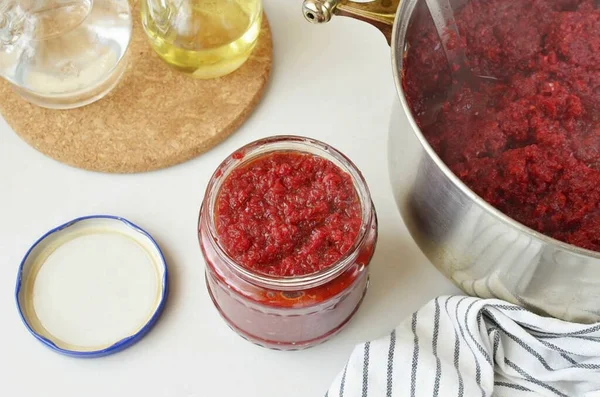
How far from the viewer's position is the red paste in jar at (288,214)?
1.00 m

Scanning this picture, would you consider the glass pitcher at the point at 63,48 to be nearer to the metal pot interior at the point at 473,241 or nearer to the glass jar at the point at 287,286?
the glass jar at the point at 287,286

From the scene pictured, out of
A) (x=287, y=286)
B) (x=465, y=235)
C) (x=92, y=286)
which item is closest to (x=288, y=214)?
(x=287, y=286)

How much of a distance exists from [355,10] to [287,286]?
366 millimetres

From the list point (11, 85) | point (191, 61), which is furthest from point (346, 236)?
point (11, 85)

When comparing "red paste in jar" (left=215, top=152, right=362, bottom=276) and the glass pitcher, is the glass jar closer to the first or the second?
"red paste in jar" (left=215, top=152, right=362, bottom=276)

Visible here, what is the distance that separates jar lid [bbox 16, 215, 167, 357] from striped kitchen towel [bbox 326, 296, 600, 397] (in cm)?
31

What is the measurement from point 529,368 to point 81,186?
0.73 metres

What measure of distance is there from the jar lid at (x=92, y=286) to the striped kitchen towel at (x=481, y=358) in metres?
0.31

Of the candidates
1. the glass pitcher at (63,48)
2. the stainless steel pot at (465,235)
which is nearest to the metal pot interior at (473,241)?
the stainless steel pot at (465,235)

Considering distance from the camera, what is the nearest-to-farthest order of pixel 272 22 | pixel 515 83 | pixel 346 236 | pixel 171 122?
pixel 346 236
pixel 515 83
pixel 171 122
pixel 272 22

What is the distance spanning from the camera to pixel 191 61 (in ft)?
4.16

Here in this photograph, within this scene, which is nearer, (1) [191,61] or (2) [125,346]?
(2) [125,346]

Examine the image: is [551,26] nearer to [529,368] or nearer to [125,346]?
Result: [529,368]

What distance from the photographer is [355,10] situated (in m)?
1.01
